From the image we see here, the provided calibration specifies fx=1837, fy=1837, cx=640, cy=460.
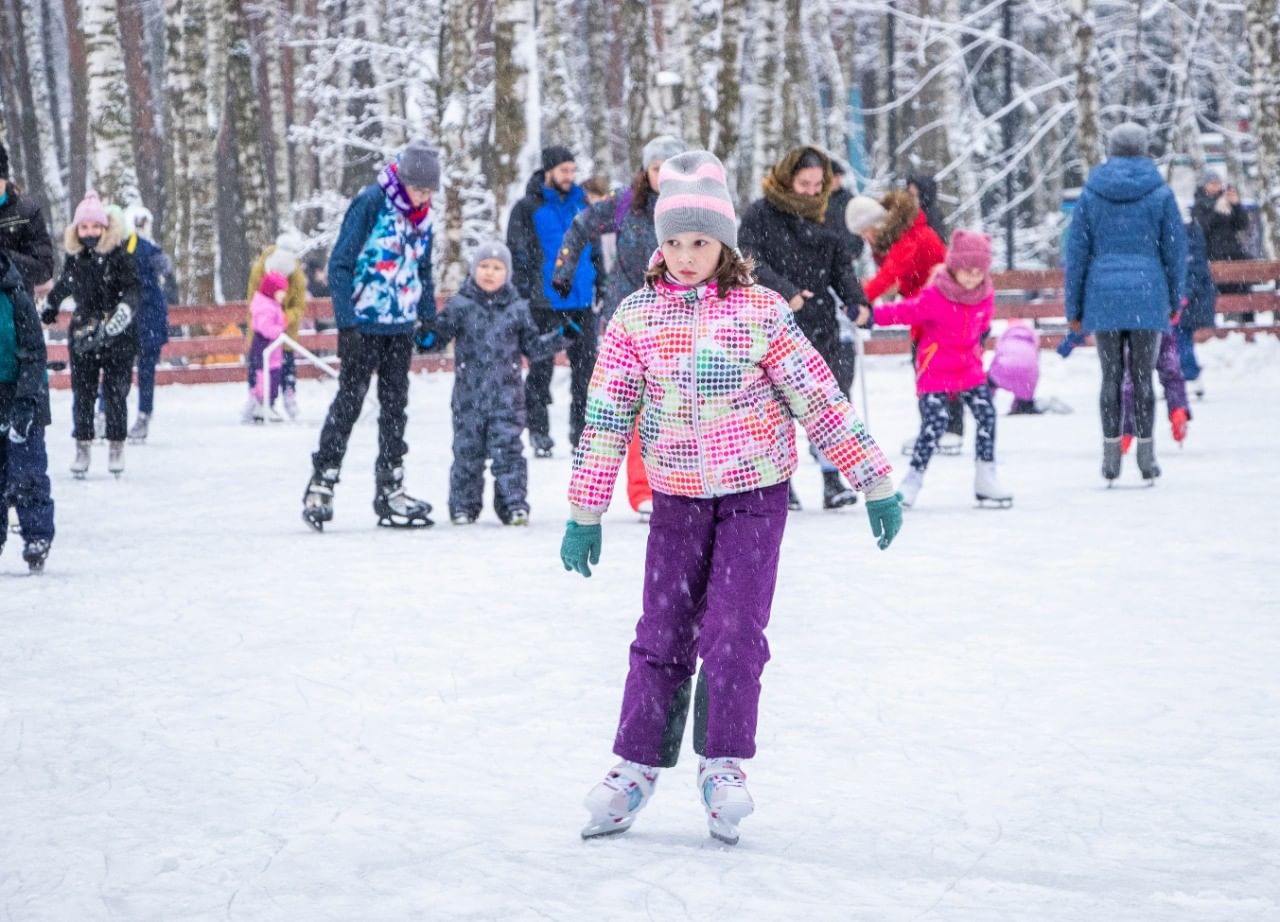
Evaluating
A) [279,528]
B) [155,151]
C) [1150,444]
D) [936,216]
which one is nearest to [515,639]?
[279,528]

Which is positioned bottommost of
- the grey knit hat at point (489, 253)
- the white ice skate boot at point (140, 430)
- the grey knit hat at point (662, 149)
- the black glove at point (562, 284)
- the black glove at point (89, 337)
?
the white ice skate boot at point (140, 430)

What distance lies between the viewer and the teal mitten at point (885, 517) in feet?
12.5

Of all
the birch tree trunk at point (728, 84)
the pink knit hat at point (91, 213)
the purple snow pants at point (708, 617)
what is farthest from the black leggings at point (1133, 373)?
the birch tree trunk at point (728, 84)

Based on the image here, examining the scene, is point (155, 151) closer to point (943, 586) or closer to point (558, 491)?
point (558, 491)

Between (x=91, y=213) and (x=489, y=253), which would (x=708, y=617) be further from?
(x=91, y=213)

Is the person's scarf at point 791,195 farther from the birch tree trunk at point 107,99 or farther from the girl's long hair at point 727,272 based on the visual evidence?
the birch tree trunk at point 107,99

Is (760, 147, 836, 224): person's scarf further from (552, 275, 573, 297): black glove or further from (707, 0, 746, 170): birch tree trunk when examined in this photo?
(707, 0, 746, 170): birch tree trunk

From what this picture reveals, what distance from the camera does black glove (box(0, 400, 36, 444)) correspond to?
23.1ft

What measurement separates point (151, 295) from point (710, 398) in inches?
416

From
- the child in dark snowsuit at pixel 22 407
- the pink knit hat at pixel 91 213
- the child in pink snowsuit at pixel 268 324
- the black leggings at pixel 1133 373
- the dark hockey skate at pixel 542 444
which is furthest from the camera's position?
the child in pink snowsuit at pixel 268 324

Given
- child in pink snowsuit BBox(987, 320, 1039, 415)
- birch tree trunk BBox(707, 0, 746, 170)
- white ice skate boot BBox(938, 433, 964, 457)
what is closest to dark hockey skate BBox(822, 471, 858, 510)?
white ice skate boot BBox(938, 433, 964, 457)

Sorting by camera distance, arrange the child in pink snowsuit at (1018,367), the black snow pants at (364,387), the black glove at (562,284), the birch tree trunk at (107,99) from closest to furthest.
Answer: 1. the black snow pants at (364,387)
2. the black glove at (562,284)
3. the child in pink snowsuit at (1018,367)
4. the birch tree trunk at (107,99)

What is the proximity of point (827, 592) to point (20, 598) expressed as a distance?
121 inches

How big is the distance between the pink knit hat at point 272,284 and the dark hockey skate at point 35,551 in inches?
361
